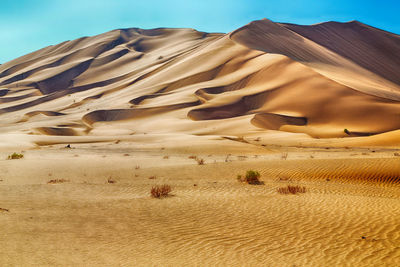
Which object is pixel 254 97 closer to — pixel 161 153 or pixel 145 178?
pixel 161 153

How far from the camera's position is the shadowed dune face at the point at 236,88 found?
39.8m

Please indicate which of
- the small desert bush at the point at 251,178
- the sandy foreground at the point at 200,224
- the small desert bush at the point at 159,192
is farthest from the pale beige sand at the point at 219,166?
the small desert bush at the point at 251,178

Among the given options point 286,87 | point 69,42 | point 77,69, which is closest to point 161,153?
point 286,87

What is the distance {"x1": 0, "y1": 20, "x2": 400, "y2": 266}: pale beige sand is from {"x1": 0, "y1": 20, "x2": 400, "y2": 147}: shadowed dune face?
270 millimetres

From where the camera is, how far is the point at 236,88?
5238 centimetres

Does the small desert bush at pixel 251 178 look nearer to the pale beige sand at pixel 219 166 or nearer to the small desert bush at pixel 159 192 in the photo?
the pale beige sand at pixel 219 166

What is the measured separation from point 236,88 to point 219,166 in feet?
121

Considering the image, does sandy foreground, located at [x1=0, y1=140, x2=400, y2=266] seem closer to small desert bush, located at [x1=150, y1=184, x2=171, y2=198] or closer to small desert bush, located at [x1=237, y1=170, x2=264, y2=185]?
small desert bush, located at [x1=150, y1=184, x2=171, y2=198]

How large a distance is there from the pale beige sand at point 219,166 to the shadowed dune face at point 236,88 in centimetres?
27

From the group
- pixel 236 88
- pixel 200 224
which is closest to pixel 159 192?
pixel 200 224

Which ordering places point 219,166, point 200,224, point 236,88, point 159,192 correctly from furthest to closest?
point 236,88 → point 219,166 → point 159,192 → point 200,224

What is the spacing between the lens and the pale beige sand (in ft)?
20.4

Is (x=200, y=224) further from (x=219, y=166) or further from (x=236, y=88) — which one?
(x=236, y=88)

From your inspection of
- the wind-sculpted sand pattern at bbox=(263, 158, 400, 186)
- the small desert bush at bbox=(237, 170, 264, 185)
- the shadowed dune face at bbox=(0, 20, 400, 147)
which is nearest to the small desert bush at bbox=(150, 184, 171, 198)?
the small desert bush at bbox=(237, 170, 264, 185)
